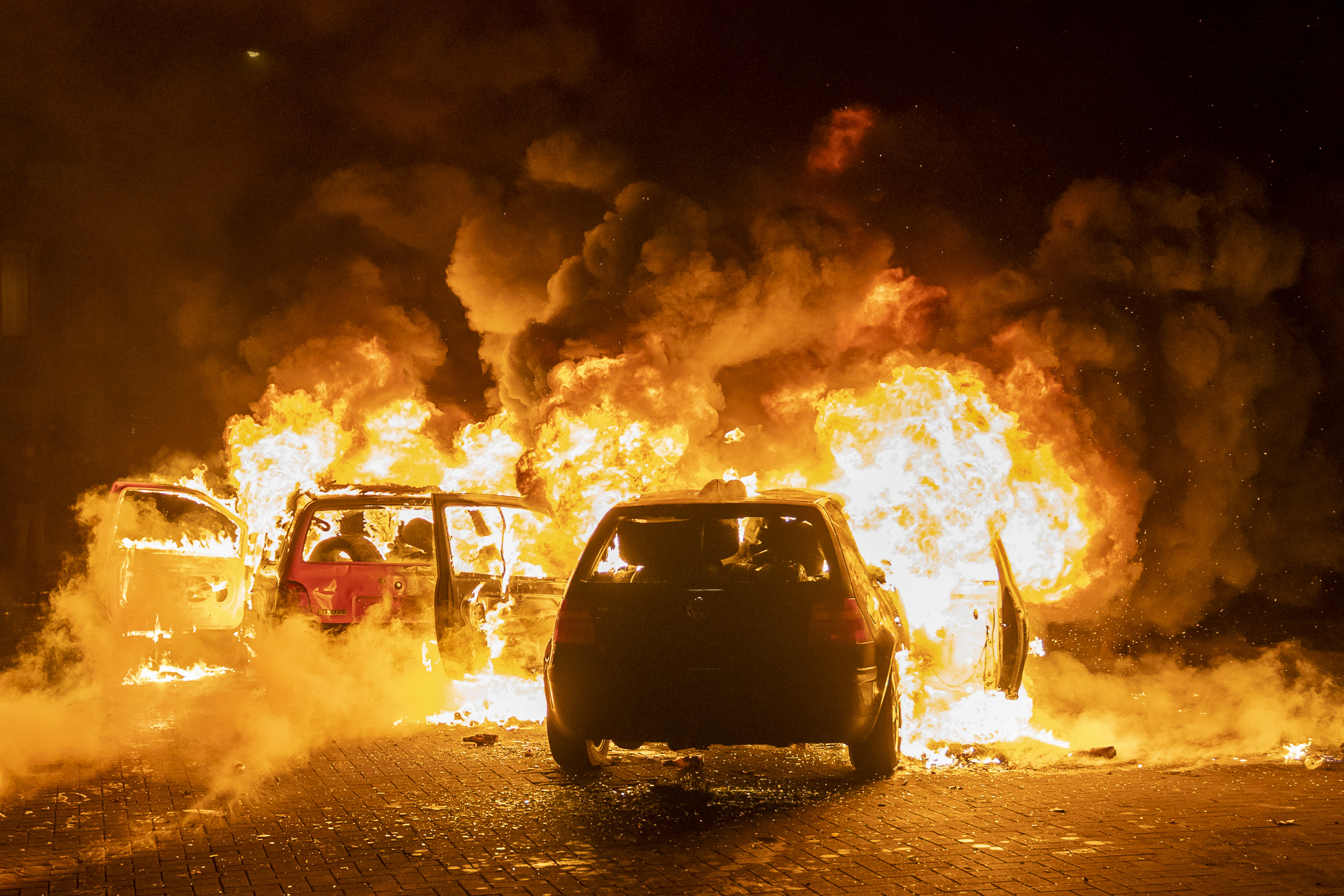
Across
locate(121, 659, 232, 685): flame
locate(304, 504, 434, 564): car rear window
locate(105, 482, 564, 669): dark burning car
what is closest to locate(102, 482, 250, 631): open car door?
locate(105, 482, 564, 669): dark burning car

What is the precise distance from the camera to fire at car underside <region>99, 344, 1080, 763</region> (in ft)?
27.4

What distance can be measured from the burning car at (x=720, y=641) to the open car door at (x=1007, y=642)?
1.12 metres

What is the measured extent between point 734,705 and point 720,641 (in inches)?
13.4

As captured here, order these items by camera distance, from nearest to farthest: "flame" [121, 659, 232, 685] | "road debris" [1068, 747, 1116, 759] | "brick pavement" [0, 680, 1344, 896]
Answer: "brick pavement" [0, 680, 1344, 896]
"road debris" [1068, 747, 1116, 759]
"flame" [121, 659, 232, 685]

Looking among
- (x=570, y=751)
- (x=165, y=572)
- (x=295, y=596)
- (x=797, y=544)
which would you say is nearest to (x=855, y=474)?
(x=797, y=544)

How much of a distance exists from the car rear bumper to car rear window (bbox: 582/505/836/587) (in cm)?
53

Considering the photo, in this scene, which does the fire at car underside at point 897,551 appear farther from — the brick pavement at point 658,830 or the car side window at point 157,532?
the brick pavement at point 658,830

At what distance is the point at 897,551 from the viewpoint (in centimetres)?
966

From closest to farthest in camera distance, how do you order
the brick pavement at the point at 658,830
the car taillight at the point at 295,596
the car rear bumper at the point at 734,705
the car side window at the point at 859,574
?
1. the brick pavement at the point at 658,830
2. the car rear bumper at the point at 734,705
3. the car side window at the point at 859,574
4. the car taillight at the point at 295,596

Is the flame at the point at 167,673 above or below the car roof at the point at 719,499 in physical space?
below

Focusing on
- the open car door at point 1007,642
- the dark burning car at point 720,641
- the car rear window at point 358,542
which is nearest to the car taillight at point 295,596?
the car rear window at point 358,542

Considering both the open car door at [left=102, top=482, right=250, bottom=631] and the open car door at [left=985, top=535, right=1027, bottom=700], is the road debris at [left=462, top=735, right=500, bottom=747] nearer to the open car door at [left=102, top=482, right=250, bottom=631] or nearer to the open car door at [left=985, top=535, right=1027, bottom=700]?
the open car door at [left=985, top=535, right=1027, bottom=700]

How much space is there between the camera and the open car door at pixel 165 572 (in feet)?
36.1

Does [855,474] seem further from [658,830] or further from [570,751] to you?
[658,830]
